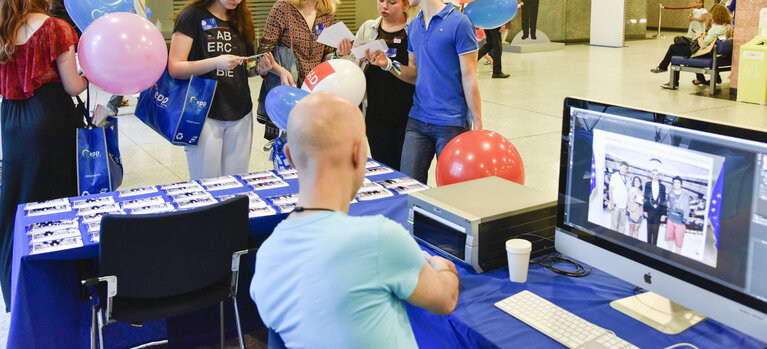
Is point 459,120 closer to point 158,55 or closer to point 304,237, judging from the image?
point 158,55

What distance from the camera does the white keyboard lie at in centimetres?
154

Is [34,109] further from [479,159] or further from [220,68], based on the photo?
[479,159]

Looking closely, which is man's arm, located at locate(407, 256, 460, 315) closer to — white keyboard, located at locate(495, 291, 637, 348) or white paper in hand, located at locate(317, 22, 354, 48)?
white keyboard, located at locate(495, 291, 637, 348)

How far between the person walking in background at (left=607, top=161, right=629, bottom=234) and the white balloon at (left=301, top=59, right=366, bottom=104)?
5.70ft

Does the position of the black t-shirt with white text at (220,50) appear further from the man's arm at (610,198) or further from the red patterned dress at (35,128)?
the man's arm at (610,198)

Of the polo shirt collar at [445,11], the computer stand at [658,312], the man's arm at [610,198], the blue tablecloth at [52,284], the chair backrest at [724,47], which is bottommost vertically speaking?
the blue tablecloth at [52,284]

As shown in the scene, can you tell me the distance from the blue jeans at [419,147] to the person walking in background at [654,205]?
5.79 feet

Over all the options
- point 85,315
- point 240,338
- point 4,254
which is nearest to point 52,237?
point 85,315

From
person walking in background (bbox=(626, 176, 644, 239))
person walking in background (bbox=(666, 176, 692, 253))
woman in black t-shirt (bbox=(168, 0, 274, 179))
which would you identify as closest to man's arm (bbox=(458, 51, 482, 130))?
woman in black t-shirt (bbox=(168, 0, 274, 179))

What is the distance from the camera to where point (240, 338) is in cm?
272

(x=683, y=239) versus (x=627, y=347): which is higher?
(x=683, y=239)

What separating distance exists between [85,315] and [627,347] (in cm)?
218

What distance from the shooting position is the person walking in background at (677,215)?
1523 mm

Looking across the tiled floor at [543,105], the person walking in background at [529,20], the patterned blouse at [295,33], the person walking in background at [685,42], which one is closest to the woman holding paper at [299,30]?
the patterned blouse at [295,33]
